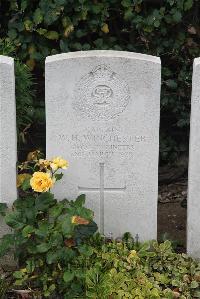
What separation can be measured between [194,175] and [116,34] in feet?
6.36

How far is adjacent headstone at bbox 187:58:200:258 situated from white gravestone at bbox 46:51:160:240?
23 centimetres

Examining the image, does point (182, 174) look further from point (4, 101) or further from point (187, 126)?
point (4, 101)

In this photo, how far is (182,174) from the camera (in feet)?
19.1

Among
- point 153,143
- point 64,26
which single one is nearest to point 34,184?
point 153,143

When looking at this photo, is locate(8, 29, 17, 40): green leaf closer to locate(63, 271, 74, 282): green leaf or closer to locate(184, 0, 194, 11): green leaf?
locate(184, 0, 194, 11): green leaf

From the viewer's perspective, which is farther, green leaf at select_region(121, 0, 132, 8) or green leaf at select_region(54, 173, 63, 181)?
green leaf at select_region(121, 0, 132, 8)

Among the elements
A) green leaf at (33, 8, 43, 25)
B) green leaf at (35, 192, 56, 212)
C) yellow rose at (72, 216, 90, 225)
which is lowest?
yellow rose at (72, 216, 90, 225)

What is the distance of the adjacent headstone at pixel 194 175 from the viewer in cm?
395

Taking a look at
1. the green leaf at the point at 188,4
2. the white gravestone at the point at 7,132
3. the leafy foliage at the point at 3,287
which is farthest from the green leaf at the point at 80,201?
the green leaf at the point at 188,4

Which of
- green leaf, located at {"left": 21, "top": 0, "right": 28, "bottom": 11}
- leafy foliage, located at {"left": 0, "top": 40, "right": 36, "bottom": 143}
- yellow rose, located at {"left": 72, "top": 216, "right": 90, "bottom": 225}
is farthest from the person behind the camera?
green leaf, located at {"left": 21, "top": 0, "right": 28, "bottom": 11}

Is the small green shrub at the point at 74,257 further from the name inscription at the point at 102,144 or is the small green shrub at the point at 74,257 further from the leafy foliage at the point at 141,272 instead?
the name inscription at the point at 102,144

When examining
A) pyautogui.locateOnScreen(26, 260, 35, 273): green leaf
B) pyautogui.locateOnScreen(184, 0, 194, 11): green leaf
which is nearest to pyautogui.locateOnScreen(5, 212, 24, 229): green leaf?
pyautogui.locateOnScreen(26, 260, 35, 273): green leaf

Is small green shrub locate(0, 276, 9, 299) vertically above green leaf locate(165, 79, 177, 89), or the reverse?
green leaf locate(165, 79, 177, 89)

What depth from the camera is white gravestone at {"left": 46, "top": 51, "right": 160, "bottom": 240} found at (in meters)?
3.95
